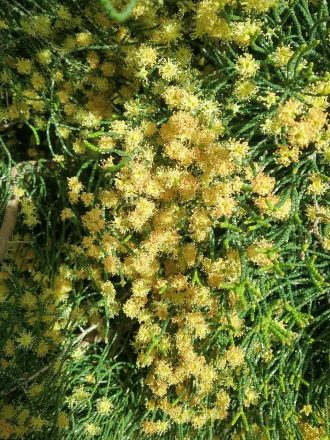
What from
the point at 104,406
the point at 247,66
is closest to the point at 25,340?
the point at 104,406

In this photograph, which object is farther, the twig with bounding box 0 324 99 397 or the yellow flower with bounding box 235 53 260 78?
the twig with bounding box 0 324 99 397

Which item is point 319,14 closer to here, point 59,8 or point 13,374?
point 59,8

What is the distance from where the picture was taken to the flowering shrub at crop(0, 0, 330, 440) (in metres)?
0.72

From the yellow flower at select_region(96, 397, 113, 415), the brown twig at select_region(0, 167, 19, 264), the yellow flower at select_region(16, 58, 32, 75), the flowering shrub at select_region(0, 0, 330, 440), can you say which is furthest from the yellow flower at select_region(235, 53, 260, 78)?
the yellow flower at select_region(96, 397, 113, 415)

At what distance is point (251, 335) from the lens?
2.69ft

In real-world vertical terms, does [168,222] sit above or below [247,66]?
below

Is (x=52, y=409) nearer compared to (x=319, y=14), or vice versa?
(x=319, y=14)

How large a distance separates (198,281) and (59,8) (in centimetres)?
56

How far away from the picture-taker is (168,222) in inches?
29.2

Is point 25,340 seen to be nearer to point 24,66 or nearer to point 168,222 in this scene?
point 168,222

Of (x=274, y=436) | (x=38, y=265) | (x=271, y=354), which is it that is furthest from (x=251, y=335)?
(x=38, y=265)

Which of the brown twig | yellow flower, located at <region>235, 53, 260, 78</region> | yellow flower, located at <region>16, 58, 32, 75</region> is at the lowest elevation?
the brown twig

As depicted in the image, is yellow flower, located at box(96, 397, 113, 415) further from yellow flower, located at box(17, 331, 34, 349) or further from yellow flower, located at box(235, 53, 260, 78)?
yellow flower, located at box(235, 53, 260, 78)

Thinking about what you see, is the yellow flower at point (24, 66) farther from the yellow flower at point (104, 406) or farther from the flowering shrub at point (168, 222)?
the yellow flower at point (104, 406)
